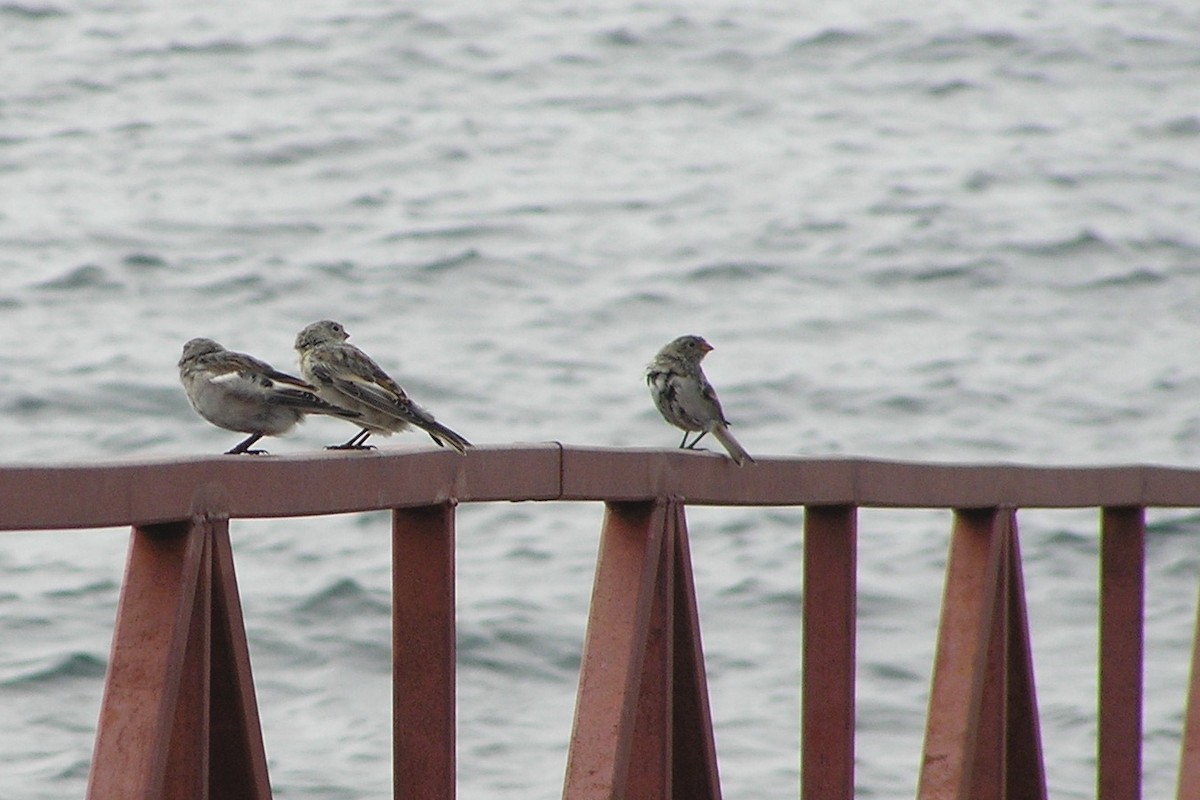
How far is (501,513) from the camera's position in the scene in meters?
15.4

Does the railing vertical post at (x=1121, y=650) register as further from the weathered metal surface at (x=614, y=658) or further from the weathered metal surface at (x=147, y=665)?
the weathered metal surface at (x=147, y=665)

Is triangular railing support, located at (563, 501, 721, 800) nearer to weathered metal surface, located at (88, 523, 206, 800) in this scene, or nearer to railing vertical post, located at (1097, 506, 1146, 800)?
weathered metal surface, located at (88, 523, 206, 800)

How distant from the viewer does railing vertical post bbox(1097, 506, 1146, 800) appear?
5.75m

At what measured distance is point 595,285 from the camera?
18.2m

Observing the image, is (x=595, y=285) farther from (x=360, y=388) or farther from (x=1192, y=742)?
(x=360, y=388)

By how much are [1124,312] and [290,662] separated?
30.1 feet

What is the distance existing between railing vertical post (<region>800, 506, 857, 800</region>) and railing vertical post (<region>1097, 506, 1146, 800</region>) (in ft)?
4.34

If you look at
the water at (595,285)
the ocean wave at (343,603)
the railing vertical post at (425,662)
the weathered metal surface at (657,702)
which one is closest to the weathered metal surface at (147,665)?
the railing vertical post at (425,662)

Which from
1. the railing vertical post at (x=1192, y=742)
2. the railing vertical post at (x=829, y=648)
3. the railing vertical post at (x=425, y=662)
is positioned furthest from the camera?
the railing vertical post at (x=1192, y=742)

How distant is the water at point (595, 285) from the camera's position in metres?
12.9

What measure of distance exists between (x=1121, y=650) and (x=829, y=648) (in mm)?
1472

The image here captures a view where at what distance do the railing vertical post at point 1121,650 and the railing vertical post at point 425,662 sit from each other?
8.38ft

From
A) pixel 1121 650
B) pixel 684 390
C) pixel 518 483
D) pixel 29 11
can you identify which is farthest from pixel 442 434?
pixel 29 11

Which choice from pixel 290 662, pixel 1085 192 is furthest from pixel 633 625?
pixel 1085 192
